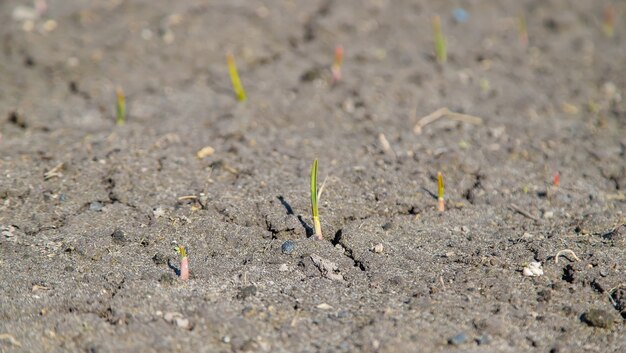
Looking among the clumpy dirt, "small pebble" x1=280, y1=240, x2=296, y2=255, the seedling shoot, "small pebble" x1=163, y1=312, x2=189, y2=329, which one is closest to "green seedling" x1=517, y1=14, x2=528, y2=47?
the clumpy dirt

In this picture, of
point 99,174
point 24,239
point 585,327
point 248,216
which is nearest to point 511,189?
point 585,327

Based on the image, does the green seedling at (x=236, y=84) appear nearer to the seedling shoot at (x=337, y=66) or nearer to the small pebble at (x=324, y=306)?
the seedling shoot at (x=337, y=66)

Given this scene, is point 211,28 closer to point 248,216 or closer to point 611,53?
point 248,216

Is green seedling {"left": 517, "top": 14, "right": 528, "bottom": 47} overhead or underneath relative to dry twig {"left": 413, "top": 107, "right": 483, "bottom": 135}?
overhead

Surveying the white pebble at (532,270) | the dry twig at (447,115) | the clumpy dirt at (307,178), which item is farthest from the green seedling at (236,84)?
the white pebble at (532,270)

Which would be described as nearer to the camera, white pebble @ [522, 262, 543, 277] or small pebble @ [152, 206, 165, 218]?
white pebble @ [522, 262, 543, 277]

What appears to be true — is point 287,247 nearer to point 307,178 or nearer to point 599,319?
point 307,178

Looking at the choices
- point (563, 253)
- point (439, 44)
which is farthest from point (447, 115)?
point (563, 253)

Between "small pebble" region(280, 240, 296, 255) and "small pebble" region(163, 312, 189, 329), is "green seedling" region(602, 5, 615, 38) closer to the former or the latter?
"small pebble" region(280, 240, 296, 255)
